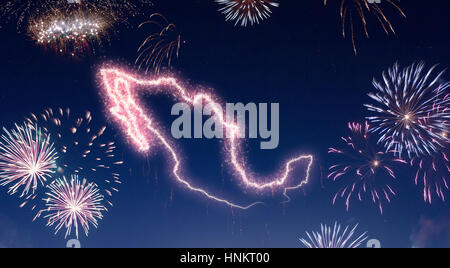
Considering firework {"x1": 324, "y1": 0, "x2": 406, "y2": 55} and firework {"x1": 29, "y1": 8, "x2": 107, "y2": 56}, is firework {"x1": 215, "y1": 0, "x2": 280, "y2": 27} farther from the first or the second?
firework {"x1": 29, "y1": 8, "x2": 107, "y2": 56}

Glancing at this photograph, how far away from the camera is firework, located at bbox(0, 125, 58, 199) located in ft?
18.9

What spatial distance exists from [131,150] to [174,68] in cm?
154

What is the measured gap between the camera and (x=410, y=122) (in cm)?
556

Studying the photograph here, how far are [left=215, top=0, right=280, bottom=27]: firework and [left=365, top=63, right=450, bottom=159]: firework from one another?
2.20 metres

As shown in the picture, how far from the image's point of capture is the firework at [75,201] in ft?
19.1

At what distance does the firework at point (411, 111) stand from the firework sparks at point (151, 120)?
4.36 ft

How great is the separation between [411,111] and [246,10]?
10.1 ft

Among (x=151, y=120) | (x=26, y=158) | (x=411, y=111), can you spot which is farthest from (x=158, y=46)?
(x=411, y=111)

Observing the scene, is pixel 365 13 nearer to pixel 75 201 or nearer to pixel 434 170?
pixel 434 170

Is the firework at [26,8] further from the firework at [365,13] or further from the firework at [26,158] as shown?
the firework at [365,13]

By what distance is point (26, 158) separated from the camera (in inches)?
228
